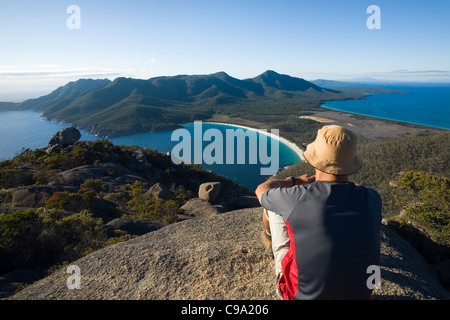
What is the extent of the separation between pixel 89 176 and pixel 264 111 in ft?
528

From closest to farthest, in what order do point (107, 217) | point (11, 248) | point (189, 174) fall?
1. point (11, 248)
2. point (107, 217)
3. point (189, 174)

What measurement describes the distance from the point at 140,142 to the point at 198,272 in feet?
382

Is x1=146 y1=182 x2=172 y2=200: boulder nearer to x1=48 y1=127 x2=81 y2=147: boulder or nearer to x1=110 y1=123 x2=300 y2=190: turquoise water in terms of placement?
x1=48 y1=127 x2=81 y2=147: boulder

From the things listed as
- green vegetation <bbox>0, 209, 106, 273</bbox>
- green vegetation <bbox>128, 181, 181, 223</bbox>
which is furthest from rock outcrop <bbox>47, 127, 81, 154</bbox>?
green vegetation <bbox>0, 209, 106, 273</bbox>

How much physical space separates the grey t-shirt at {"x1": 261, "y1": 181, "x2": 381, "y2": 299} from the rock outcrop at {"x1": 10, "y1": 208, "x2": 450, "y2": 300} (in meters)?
2.14

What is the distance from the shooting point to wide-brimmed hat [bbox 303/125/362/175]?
2.85 m

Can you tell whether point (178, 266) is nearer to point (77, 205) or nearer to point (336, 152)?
point (336, 152)

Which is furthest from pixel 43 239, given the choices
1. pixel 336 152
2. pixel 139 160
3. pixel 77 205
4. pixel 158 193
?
pixel 139 160

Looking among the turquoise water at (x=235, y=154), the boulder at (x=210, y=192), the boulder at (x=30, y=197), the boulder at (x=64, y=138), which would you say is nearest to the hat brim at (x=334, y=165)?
the boulder at (x=210, y=192)

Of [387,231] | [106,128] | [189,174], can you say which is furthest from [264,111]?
[387,231]

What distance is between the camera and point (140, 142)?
11500cm

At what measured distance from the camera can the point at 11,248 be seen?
9.00 metres
